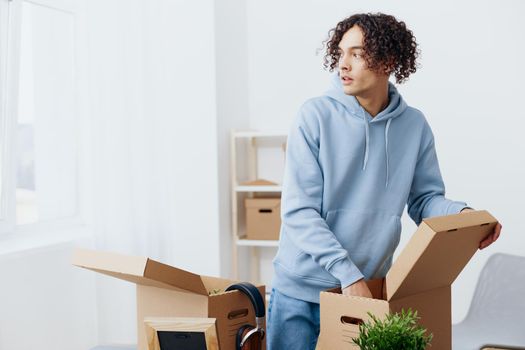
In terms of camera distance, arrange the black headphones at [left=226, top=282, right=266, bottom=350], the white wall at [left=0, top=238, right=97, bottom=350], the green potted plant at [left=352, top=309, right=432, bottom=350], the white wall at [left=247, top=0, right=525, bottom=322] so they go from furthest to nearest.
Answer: the white wall at [left=247, top=0, right=525, bottom=322]
the white wall at [left=0, top=238, right=97, bottom=350]
the black headphones at [left=226, top=282, right=266, bottom=350]
the green potted plant at [left=352, top=309, right=432, bottom=350]

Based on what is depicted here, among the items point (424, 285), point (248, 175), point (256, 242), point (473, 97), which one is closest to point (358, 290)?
point (424, 285)

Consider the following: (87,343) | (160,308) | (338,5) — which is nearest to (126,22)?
(338,5)

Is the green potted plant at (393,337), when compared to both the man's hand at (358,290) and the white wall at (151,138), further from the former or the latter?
the white wall at (151,138)

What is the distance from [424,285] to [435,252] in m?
0.13

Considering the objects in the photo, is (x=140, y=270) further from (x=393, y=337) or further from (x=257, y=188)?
(x=257, y=188)

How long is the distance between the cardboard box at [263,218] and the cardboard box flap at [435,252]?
2.13 m

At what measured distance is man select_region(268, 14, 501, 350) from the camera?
1753 millimetres

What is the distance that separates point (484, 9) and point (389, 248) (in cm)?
219

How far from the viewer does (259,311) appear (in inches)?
65.7

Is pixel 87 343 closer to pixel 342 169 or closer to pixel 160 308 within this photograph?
pixel 160 308

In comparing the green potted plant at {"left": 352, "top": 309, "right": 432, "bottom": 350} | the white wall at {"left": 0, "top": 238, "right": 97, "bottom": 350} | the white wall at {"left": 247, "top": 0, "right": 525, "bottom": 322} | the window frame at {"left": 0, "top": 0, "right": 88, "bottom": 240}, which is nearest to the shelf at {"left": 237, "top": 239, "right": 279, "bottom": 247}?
the white wall at {"left": 247, "top": 0, "right": 525, "bottom": 322}

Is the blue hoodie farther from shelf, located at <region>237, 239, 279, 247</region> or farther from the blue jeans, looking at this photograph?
shelf, located at <region>237, 239, 279, 247</region>

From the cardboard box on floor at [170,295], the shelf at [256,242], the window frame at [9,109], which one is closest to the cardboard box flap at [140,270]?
the cardboard box on floor at [170,295]

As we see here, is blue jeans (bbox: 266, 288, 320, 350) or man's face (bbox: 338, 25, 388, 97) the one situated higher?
man's face (bbox: 338, 25, 388, 97)
